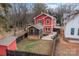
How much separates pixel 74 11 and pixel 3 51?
2.65 feet

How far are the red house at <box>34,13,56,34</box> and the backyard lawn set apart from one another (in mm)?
116

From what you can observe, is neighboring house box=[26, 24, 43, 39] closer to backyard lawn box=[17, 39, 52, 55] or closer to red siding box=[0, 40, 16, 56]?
backyard lawn box=[17, 39, 52, 55]

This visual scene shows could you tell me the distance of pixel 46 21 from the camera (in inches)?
71.3

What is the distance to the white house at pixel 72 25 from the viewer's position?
1.77 metres

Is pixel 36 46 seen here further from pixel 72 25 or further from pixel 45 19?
pixel 72 25

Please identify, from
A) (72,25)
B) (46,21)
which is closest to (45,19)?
(46,21)

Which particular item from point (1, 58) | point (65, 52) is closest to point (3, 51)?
point (1, 58)

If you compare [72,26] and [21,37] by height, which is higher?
[72,26]

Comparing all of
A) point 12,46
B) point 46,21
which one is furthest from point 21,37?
point 46,21

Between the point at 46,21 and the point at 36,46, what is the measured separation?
0.88 ft

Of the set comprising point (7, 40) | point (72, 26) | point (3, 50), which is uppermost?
point (72, 26)

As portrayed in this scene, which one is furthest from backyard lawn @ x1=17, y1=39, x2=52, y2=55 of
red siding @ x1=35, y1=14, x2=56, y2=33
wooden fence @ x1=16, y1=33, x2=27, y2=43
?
red siding @ x1=35, y1=14, x2=56, y2=33

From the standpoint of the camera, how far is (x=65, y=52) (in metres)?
1.81

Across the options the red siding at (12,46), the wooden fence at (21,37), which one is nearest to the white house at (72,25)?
the wooden fence at (21,37)
